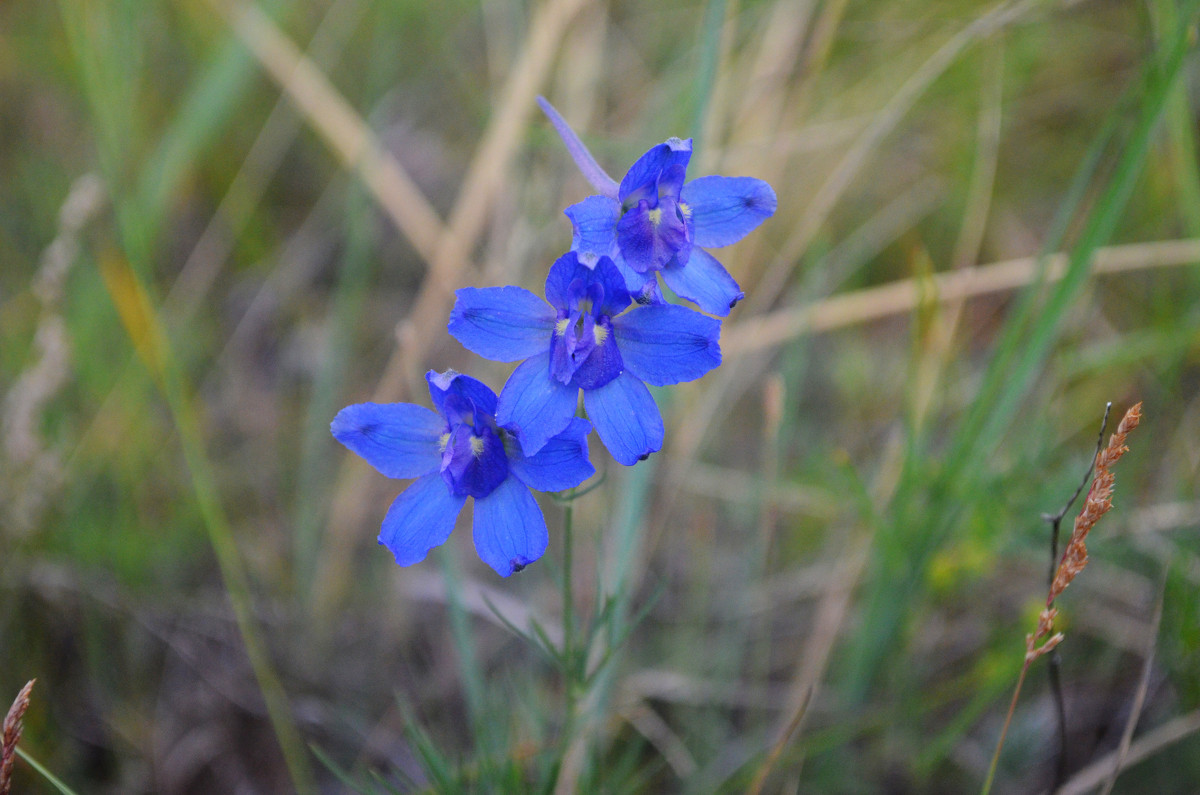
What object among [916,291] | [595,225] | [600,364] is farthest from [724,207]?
[916,291]

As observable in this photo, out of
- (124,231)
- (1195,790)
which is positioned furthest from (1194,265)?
(124,231)

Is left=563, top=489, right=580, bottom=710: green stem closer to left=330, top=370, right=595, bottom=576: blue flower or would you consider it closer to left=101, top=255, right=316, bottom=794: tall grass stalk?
left=330, top=370, right=595, bottom=576: blue flower

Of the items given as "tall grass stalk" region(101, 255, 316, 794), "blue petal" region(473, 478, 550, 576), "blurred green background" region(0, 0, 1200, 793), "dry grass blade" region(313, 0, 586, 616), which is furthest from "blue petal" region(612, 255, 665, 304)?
"dry grass blade" region(313, 0, 586, 616)

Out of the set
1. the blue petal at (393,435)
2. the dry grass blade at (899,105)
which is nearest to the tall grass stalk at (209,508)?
the blue petal at (393,435)

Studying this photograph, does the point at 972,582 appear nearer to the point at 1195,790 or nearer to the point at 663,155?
the point at 1195,790

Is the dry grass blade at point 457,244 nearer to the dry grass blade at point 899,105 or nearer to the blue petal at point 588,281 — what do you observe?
the dry grass blade at point 899,105
